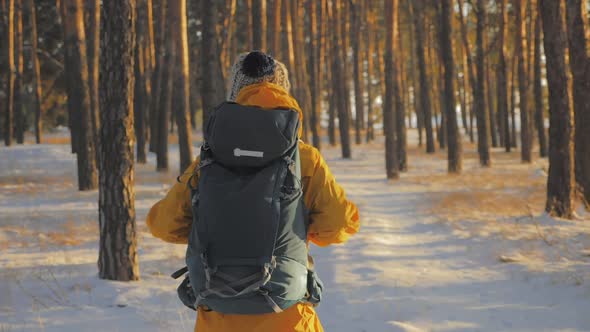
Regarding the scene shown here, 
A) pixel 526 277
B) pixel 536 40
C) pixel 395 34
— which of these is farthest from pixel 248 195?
pixel 536 40

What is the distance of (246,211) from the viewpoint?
2041 mm

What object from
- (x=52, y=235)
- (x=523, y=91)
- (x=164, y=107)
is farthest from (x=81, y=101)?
(x=523, y=91)

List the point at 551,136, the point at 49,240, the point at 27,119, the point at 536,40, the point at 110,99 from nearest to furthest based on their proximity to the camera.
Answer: the point at 110,99 → the point at 49,240 → the point at 551,136 → the point at 536,40 → the point at 27,119

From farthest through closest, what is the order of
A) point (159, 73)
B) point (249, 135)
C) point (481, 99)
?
point (159, 73) → point (481, 99) → point (249, 135)

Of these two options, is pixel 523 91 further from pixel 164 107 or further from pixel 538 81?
pixel 164 107

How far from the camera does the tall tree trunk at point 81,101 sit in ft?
42.1

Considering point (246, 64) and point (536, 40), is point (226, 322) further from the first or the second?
point (536, 40)

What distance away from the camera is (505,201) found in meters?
11.4

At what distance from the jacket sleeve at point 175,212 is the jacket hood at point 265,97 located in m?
0.32

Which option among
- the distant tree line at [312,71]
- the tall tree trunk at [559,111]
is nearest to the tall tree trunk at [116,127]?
the distant tree line at [312,71]

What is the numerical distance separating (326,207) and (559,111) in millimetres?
8365

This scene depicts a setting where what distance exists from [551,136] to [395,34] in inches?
285

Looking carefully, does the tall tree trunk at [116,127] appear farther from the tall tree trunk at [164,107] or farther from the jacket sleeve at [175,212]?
the tall tree trunk at [164,107]

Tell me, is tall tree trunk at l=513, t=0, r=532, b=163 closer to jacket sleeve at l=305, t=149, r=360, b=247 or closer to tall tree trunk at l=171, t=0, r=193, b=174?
tall tree trunk at l=171, t=0, r=193, b=174
